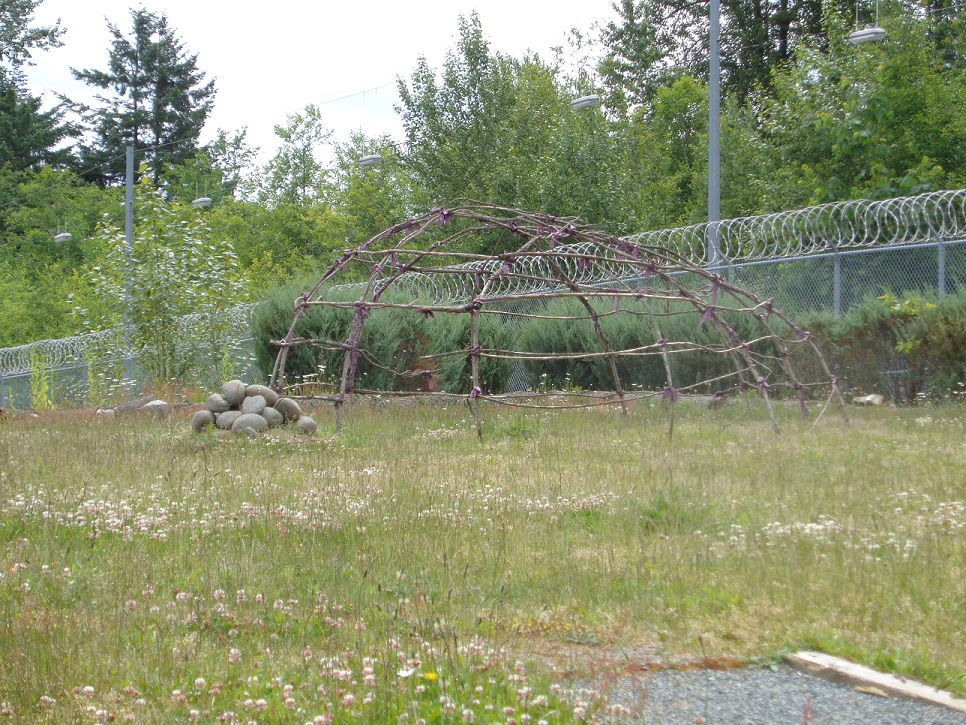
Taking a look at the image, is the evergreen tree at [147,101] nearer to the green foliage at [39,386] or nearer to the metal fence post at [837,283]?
the green foliage at [39,386]

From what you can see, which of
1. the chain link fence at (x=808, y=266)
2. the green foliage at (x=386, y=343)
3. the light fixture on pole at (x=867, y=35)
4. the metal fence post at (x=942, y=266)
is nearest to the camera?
the metal fence post at (x=942, y=266)

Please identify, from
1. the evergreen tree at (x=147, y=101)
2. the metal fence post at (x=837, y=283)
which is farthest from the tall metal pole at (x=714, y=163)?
the evergreen tree at (x=147, y=101)

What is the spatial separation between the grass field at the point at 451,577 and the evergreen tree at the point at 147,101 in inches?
1574

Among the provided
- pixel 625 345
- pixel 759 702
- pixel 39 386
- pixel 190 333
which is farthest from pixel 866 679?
pixel 39 386

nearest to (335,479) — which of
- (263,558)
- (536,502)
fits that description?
(536,502)

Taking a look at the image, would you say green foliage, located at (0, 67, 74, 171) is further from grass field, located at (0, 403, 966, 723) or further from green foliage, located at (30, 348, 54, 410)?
grass field, located at (0, 403, 966, 723)

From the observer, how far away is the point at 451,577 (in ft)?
15.6

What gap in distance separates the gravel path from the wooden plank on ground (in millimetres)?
34

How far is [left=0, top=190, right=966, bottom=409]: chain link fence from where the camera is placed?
13422mm

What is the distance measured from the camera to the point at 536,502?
6.52 m

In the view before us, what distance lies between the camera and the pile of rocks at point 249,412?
10.6 m

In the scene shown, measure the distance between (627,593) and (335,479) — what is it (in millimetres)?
3486

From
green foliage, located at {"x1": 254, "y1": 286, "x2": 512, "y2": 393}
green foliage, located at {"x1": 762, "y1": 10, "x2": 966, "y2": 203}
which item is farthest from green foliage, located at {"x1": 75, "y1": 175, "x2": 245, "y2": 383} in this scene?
green foliage, located at {"x1": 762, "y1": 10, "x2": 966, "y2": 203}

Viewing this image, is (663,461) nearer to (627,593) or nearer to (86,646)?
(627,593)
